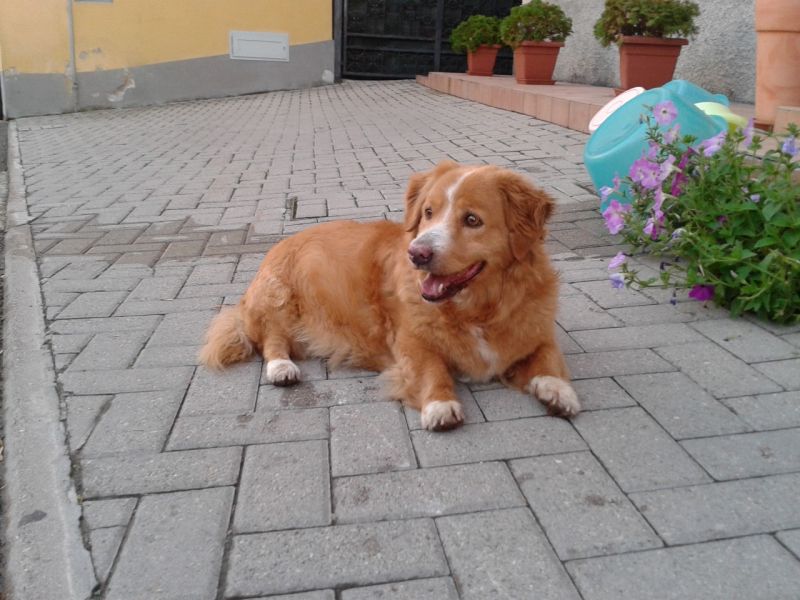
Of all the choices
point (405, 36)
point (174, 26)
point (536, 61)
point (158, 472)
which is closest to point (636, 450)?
point (158, 472)

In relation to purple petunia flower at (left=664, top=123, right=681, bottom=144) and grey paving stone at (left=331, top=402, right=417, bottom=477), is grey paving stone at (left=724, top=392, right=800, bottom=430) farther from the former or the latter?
purple petunia flower at (left=664, top=123, right=681, bottom=144)

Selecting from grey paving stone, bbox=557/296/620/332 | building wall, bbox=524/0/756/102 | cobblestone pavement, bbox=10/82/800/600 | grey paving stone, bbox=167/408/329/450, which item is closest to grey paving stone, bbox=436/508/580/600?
cobblestone pavement, bbox=10/82/800/600

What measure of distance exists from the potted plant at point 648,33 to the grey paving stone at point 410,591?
6.85 meters

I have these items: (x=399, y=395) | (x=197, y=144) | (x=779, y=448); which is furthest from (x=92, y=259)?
(x=197, y=144)

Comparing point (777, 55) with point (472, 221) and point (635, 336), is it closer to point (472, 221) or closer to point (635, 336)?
point (635, 336)

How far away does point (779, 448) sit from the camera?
7.80 feet

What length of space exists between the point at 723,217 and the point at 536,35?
731 cm

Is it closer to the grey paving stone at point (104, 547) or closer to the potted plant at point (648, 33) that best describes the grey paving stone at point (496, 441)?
the grey paving stone at point (104, 547)

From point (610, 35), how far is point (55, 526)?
7410 millimetres

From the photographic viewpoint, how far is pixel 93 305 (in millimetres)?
3957

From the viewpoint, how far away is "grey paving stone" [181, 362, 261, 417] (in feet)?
9.18

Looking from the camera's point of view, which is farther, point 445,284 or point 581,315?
point 581,315

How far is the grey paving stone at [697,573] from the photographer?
69.6 inches

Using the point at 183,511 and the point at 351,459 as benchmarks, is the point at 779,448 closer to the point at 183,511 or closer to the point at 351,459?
the point at 351,459
